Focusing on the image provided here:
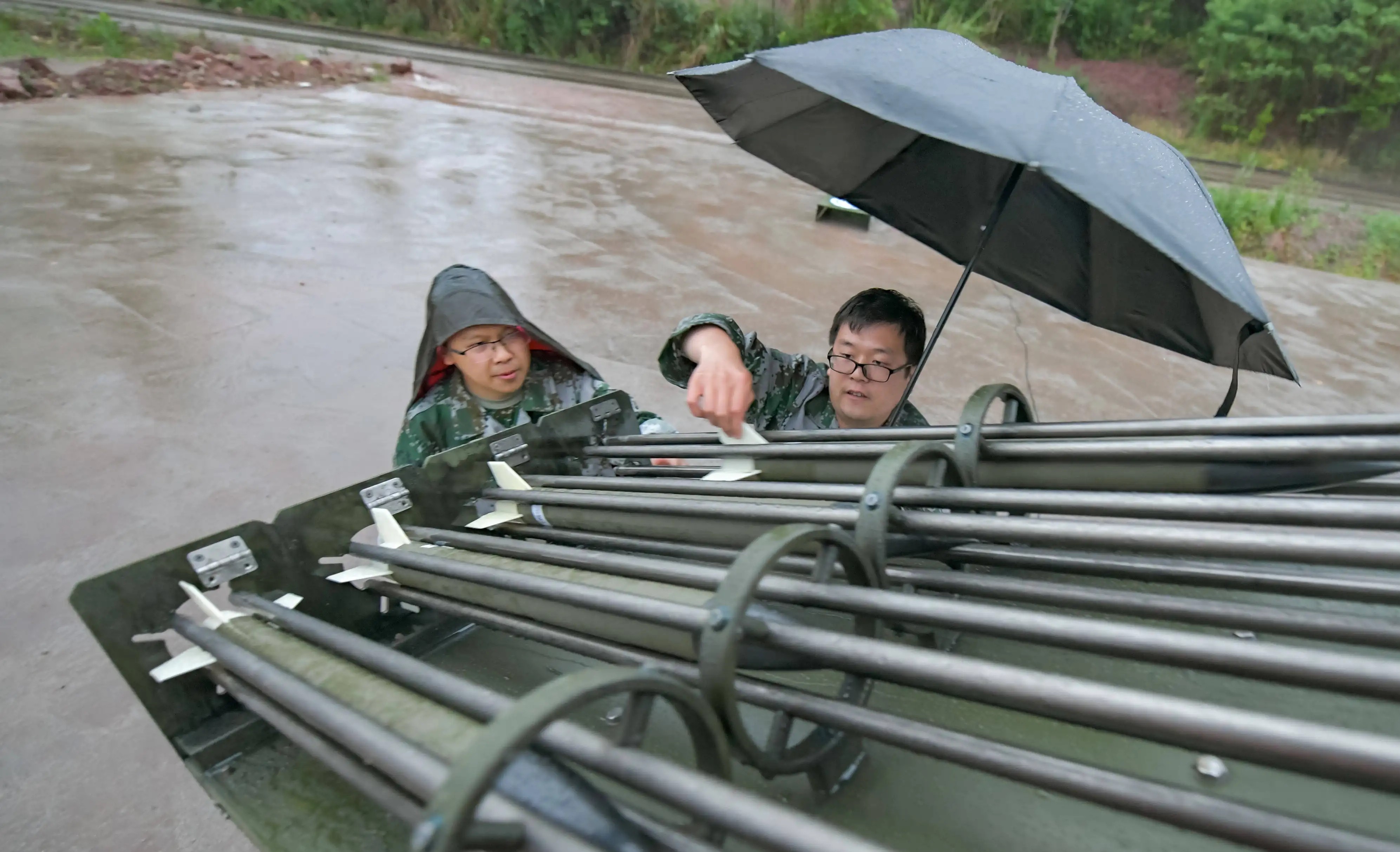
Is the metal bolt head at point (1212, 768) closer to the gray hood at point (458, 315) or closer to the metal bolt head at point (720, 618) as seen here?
the metal bolt head at point (720, 618)

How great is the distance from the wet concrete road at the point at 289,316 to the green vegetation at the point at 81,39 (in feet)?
11.5

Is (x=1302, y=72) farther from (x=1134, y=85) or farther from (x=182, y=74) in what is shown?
(x=182, y=74)

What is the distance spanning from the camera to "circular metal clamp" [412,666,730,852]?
0.50 m

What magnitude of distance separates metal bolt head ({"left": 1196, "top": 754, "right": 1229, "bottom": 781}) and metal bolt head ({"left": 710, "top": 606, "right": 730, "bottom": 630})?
0.50 m

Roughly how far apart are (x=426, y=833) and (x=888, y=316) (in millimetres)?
1934

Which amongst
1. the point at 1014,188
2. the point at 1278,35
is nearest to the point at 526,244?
the point at 1014,188

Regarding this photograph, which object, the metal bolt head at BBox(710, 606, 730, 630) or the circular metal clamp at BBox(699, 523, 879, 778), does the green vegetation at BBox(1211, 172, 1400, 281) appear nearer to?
the circular metal clamp at BBox(699, 523, 879, 778)

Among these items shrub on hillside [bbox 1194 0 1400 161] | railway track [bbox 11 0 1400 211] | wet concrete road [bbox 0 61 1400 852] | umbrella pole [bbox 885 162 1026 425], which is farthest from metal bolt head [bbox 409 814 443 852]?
shrub on hillside [bbox 1194 0 1400 161]

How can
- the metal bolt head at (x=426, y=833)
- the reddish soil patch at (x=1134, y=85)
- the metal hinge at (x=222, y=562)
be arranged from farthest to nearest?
the reddish soil patch at (x=1134, y=85)
the metal hinge at (x=222, y=562)
the metal bolt head at (x=426, y=833)

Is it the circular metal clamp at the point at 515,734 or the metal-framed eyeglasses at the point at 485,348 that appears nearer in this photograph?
the circular metal clamp at the point at 515,734

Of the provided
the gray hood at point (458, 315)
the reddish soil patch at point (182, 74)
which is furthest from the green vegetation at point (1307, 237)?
the reddish soil patch at point (182, 74)

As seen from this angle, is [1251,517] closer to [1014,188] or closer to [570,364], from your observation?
[1014,188]

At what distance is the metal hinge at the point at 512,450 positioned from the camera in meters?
1.46

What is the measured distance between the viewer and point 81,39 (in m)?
12.6
